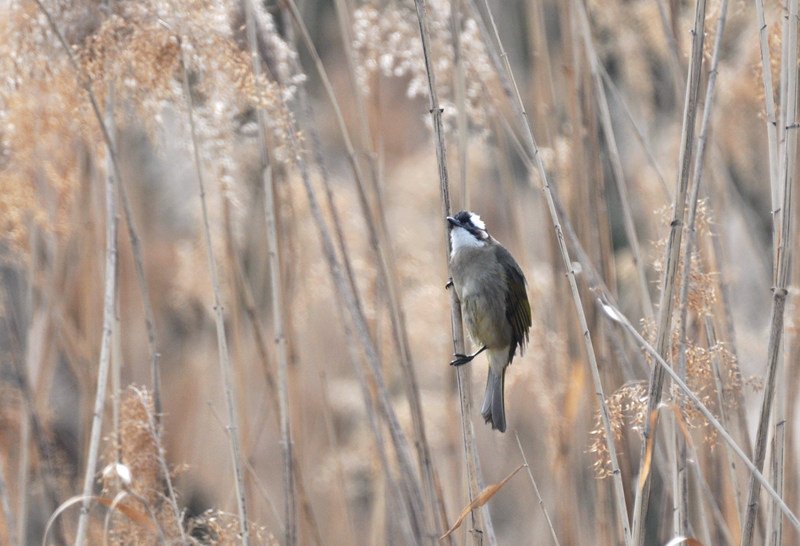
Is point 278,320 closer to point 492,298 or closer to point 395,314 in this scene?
point 395,314

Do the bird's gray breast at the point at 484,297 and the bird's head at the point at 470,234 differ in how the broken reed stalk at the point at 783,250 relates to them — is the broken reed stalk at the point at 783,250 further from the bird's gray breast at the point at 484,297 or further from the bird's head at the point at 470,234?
the bird's gray breast at the point at 484,297

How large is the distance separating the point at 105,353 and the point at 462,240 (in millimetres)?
1139

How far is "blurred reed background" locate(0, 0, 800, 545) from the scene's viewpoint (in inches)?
74.6

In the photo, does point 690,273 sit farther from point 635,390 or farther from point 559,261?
point 559,261

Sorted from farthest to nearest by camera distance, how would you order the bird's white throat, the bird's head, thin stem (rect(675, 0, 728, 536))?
the bird's white throat < the bird's head < thin stem (rect(675, 0, 728, 536))

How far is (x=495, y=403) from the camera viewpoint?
240 cm

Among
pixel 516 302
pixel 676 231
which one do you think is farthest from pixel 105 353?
pixel 676 231

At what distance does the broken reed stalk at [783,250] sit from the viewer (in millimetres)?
1497

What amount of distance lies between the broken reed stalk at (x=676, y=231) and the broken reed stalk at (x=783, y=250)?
6.8 inches

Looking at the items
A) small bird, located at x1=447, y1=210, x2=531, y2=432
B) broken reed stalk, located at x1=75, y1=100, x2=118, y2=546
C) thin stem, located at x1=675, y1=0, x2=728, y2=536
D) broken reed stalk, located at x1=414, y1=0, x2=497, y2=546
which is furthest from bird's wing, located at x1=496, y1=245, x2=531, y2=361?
broken reed stalk, located at x1=75, y1=100, x2=118, y2=546

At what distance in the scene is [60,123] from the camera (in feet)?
7.82

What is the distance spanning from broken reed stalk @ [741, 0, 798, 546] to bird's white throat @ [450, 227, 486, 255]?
1.15m

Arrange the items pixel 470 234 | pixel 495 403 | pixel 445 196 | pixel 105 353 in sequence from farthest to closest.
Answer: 1. pixel 470 234
2. pixel 495 403
3. pixel 105 353
4. pixel 445 196

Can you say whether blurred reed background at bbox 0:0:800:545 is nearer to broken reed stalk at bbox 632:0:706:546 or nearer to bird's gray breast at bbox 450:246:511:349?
broken reed stalk at bbox 632:0:706:546
